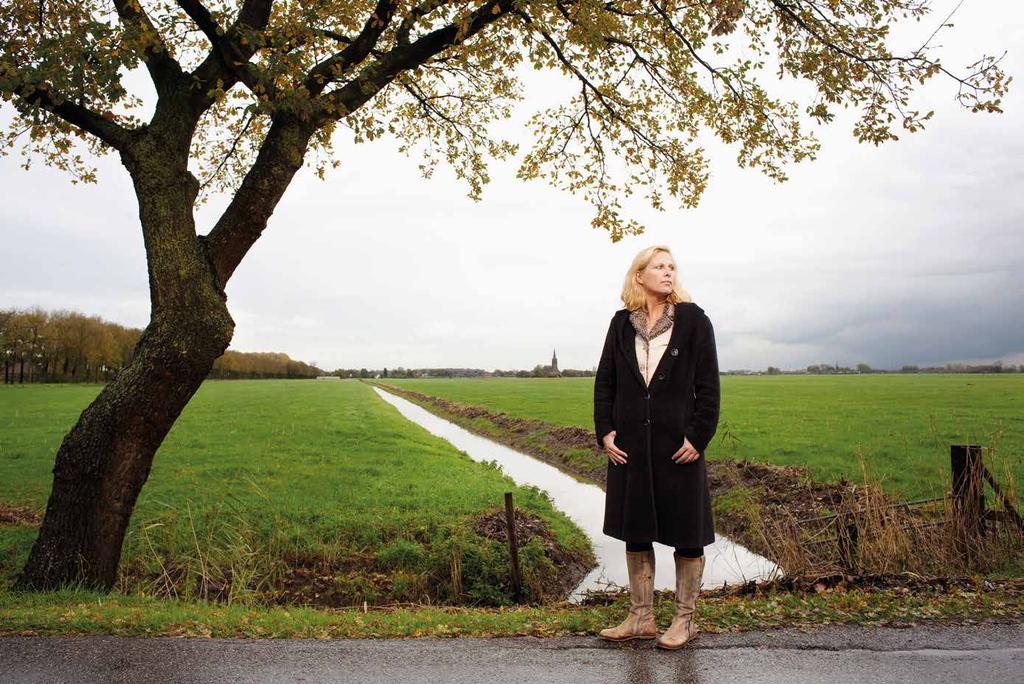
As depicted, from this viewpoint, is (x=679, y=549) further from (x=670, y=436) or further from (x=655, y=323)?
(x=655, y=323)

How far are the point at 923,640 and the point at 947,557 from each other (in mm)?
3596

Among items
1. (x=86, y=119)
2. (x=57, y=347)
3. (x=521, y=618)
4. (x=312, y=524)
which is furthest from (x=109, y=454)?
(x=57, y=347)

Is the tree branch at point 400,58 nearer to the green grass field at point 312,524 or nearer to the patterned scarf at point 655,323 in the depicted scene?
the patterned scarf at point 655,323

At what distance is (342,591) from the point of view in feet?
29.5

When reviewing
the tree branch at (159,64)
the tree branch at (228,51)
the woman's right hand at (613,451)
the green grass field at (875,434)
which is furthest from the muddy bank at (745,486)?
the tree branch at (159,64)

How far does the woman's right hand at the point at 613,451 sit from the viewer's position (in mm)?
4957

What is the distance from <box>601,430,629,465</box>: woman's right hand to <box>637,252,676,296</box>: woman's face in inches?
42.0

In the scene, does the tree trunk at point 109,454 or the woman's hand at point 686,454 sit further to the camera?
the tree trunk at point 109,454

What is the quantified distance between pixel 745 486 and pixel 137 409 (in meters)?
11.5

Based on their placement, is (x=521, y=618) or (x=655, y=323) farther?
(x=521, y=618)

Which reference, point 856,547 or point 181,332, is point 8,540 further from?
point 856,547

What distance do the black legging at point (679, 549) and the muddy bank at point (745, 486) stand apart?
317 cm

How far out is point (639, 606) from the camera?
4965 mm

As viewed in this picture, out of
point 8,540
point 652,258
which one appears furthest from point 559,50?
point 8,540
